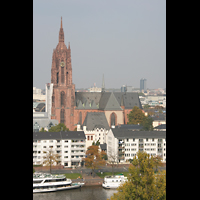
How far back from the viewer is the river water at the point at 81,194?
2630 centimetres

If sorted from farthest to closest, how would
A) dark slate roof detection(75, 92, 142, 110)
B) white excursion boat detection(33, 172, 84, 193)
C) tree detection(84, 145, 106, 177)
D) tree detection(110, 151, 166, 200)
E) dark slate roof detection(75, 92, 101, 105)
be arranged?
dark slate roof detection(75, 92, 101, 105), dark slate roof detection(75, 92, 142, 110), tree detection(84, 145, 106, 177), white excursion boat detection(33, 172, 84, 193), tree detection(110, 151, 166, 200)

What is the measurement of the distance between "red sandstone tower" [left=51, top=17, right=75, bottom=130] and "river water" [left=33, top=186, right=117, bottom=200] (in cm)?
2579

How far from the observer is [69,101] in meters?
54.3

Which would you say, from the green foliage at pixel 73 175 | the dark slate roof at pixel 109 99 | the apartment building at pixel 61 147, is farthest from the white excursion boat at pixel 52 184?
the dark slate roof at pixel 109 99

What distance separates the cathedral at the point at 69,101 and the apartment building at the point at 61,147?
16166 mm

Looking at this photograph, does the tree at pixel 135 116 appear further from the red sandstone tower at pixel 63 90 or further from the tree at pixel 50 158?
the tree at pixel 50 158

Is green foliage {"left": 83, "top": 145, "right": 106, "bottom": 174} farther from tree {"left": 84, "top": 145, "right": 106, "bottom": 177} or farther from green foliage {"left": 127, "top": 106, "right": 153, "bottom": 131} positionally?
green foliage {"left": 127, "top": 106, "right": 153, "bottom": 131}

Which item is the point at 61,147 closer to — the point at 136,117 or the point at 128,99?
the point at 136,117

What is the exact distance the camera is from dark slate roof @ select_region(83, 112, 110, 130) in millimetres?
44312

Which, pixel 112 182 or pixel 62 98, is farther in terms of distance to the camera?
pixel 62 98

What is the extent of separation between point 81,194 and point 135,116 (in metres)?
29.9

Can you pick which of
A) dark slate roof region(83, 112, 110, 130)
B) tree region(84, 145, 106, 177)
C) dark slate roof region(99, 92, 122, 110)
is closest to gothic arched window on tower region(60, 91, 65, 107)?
dark slate roof region(99, 92, 122, 110)

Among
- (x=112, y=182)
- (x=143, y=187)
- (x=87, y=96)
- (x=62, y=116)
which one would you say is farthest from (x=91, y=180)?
(x=87, y=96)
